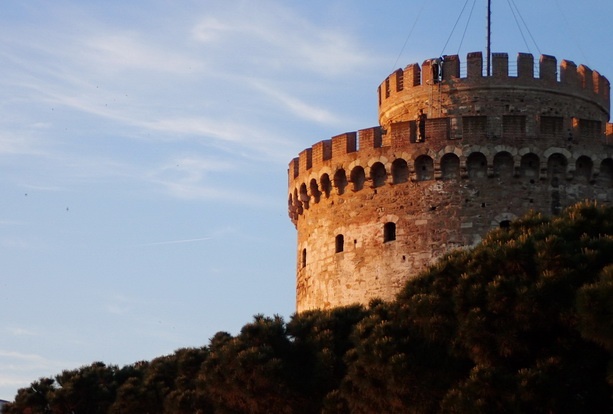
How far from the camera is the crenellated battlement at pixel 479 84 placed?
107 feet

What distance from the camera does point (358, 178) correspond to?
32750 millimetres

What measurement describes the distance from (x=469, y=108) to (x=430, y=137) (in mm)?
1753

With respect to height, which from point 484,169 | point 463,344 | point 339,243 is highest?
point 484,169

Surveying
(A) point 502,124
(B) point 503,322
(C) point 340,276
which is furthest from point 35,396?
(B) point 503,322

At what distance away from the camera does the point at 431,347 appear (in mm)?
23016

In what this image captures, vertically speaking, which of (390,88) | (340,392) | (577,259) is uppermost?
(390,88)

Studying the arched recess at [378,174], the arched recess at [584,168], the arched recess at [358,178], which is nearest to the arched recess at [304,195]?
the arched recess at [358,178]

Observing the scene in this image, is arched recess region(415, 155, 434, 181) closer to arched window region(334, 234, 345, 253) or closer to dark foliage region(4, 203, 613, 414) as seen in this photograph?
arched window region(334, 234, 345, 253)

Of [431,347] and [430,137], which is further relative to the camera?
[430,137]

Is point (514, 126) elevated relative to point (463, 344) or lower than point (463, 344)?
elevated

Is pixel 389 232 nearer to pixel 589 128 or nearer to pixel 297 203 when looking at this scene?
pixel 297 203

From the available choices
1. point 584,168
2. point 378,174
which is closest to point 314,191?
point 378,174

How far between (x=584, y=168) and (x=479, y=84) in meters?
3.53

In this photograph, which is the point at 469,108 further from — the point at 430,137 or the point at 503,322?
the point at 503,322
